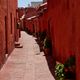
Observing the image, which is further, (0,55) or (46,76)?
(0,55)

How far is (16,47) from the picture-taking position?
917 inches

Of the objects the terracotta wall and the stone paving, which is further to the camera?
the terracotta wall

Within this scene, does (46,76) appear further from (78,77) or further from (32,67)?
(78,77)

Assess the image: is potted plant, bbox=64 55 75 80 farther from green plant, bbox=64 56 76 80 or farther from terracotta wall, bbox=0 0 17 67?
terracotta wall, bbox=0 0 17 67

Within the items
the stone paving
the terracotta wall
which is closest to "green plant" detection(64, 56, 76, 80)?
the stone paving

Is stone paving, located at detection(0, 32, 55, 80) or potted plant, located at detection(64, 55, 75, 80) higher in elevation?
potted plant, located at detection(64, 55, 75, 80)

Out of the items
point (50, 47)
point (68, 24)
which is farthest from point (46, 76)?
point (50, 47)

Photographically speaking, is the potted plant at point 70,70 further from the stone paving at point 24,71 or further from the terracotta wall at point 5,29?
the terracotta wall at point 5,29

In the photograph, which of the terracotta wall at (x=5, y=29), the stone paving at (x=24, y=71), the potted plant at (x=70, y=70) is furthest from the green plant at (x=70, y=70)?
the terracotta wall at (x=5, y=29)

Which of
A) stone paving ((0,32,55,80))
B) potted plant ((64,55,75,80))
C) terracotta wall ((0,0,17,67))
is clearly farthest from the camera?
terracotta wall ((0,0,17,67))

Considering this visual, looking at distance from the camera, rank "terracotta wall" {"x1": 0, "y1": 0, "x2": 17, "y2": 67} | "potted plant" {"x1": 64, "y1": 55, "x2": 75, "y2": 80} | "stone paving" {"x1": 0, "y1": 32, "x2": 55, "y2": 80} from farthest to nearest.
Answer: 1. "terracotta wall" {"x1": 0, "y1": 0, "x2": 17, "y2": 67}
2. "stone paving" {"x1": 0, "y1": 32, "x2": 55, "y2": 80}
3. "potted plant" {"x1": 64, "y1": 55, "x2": 75, "y2": 80}

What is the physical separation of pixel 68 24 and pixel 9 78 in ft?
9.98

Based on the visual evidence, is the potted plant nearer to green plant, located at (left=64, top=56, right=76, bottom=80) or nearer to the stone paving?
green plant, located at (left=64, top=56, right=76, bottom=80)

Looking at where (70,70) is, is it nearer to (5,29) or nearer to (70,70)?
(70,70)
